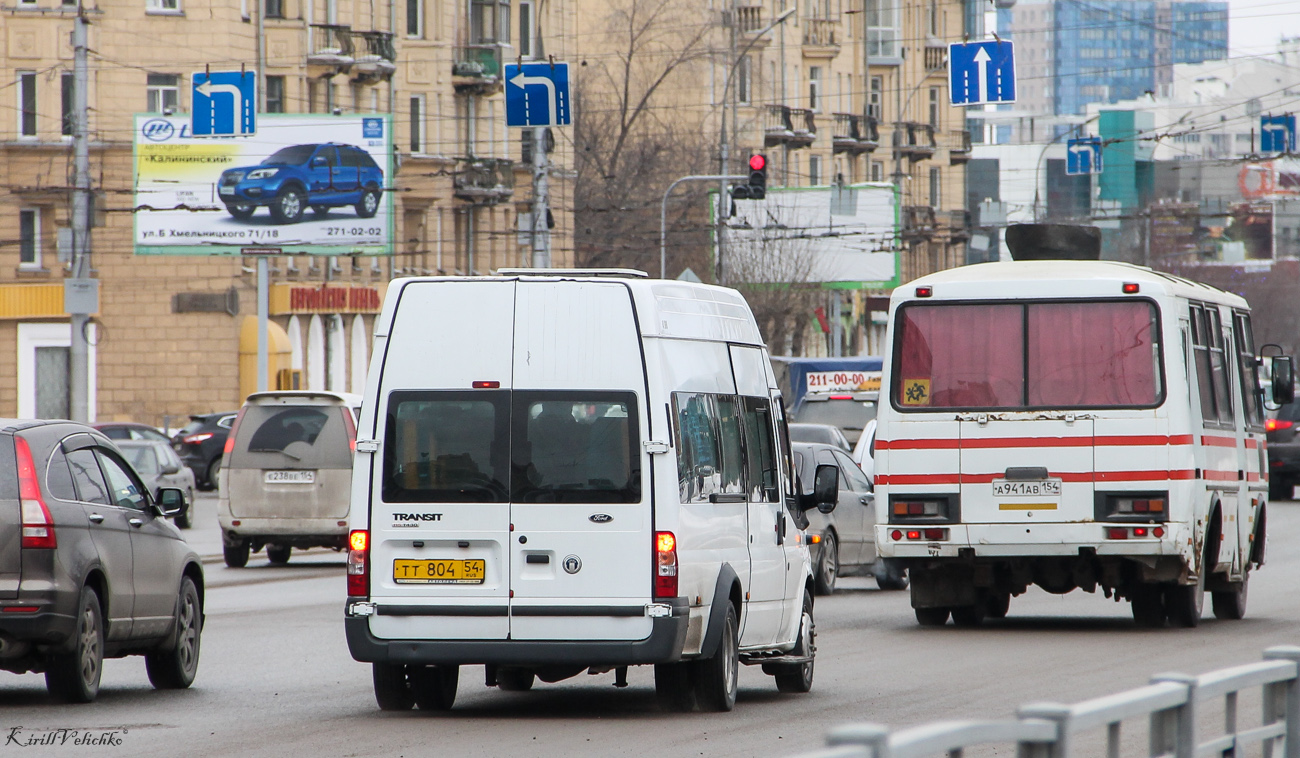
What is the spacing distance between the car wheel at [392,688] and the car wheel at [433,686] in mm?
41

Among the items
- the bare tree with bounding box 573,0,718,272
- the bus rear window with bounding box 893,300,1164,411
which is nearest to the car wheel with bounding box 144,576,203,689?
the bus rear window with bounding box 893,300,1164,411

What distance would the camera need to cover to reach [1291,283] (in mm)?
122688

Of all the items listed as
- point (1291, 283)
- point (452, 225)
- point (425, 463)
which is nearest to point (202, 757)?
point (425, 463)

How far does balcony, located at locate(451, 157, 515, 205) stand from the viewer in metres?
61.6

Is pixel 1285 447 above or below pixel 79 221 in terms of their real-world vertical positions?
below

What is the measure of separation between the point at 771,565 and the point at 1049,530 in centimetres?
477

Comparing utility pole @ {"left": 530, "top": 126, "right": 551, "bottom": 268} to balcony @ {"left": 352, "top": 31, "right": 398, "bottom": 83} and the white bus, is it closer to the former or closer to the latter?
balcony @ {"left": 352, "top": 31, "right": 398, "bottom": 83}

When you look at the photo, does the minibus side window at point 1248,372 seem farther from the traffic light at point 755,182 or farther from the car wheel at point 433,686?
the traffic light at point 755,182

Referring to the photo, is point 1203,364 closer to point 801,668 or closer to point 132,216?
point 801,668

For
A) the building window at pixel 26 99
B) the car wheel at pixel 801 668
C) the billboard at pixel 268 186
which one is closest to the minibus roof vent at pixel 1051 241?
the car wheel at pixel 801 668

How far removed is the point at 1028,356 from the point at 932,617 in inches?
88.8

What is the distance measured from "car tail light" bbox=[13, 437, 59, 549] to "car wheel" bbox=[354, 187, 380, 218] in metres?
34.9

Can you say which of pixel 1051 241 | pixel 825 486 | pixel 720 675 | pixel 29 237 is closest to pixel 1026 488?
pixel 1051 241

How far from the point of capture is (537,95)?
1369 inches
